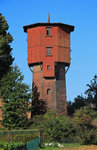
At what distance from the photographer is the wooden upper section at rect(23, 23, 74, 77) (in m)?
54.0

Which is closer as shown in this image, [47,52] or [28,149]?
[28,149]

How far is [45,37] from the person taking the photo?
54.4m

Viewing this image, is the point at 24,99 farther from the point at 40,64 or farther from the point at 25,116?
the point at 40,64

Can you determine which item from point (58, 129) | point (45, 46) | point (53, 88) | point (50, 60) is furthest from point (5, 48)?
point (58, 129)

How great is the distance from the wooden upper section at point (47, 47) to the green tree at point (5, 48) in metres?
3.87

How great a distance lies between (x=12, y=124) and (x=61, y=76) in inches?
475

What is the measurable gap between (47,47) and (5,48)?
6931 millimetres

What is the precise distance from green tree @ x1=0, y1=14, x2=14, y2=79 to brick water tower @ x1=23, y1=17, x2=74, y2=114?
397cm

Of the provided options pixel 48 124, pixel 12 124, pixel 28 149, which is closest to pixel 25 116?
pixel 12 124

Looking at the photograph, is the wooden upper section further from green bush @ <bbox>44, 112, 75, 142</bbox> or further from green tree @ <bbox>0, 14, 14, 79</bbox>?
green bush @ <bbox>44, 112, 75, 142</bbox>

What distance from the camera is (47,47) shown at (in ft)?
178

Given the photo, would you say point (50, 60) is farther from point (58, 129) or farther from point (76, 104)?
point (76, 104)

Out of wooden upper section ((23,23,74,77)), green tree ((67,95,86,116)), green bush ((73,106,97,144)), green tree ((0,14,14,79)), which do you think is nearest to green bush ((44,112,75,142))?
green bush ((73,106,97,144))

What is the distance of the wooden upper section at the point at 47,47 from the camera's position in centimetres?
5400
